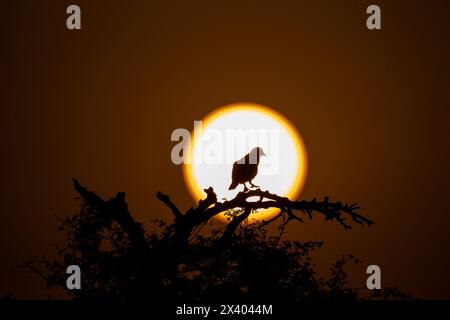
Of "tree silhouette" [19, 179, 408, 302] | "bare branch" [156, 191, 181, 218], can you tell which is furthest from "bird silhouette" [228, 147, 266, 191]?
"bare branch" [156, 191, 181, 218]

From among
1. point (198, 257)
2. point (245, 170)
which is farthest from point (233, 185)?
point (198, 257)

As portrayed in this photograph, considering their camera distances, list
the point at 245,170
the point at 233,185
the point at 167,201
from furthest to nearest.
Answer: the point at 233,185 < the point at 245,170 < the point at 167,201

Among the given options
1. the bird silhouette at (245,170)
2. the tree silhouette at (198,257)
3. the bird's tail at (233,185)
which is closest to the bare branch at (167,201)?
the tree silhouette at (198,257)

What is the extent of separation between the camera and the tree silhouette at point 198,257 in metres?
16.3

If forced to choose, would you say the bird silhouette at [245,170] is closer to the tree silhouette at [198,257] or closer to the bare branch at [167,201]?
the tree silhouette at [198,257]

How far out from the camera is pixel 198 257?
1686 cm

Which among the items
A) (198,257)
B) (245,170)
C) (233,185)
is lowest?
(198,257)

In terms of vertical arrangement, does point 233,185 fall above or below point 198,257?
above

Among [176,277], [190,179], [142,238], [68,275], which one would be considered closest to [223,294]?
[176,277]

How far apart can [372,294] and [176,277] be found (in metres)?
4.75

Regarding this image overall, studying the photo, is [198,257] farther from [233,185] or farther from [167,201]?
[233,185]
